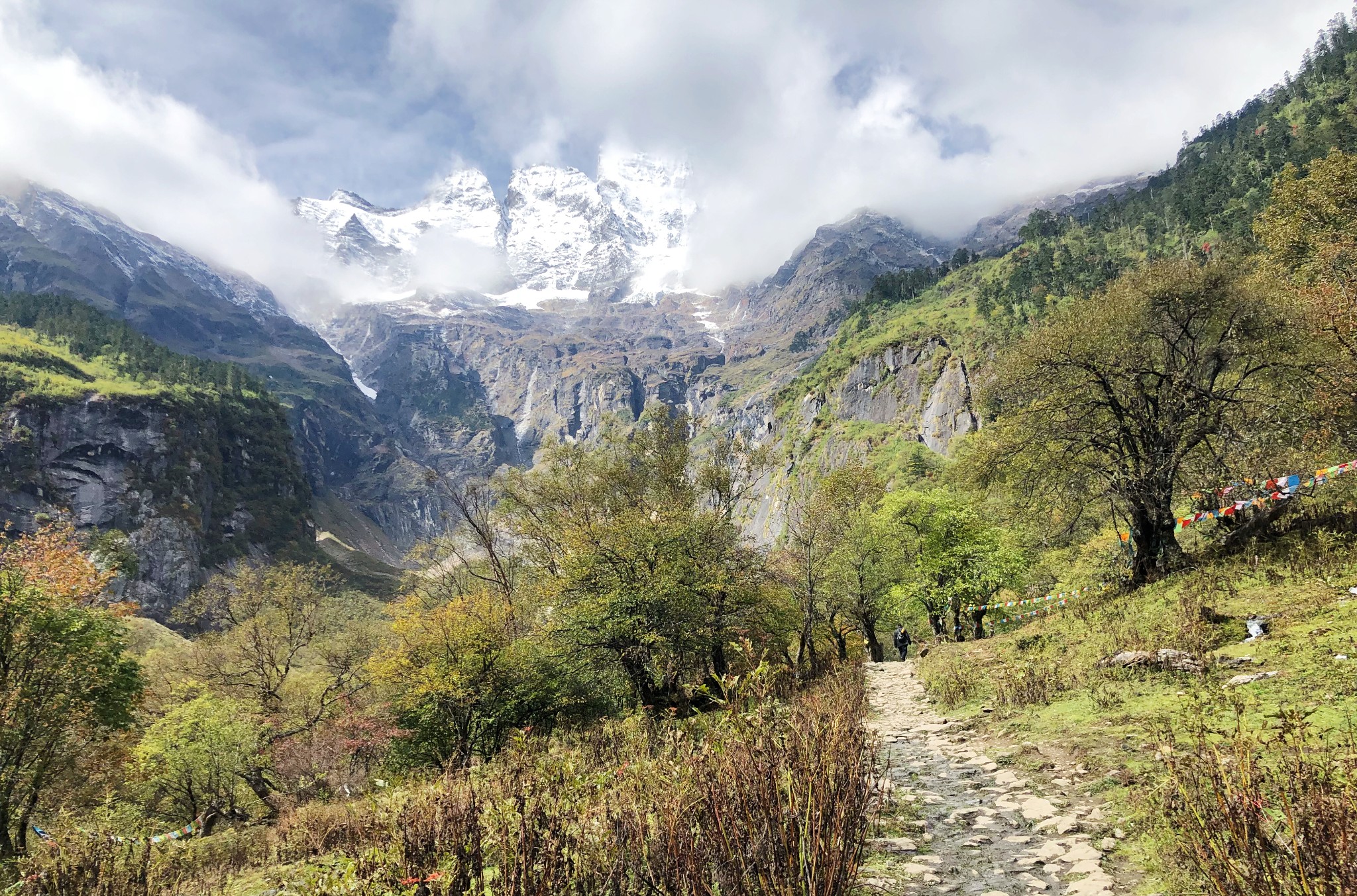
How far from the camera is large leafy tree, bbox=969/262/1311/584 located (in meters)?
15.5

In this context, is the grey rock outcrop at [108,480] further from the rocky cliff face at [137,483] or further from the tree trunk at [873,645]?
the tree trunk at [873,645]

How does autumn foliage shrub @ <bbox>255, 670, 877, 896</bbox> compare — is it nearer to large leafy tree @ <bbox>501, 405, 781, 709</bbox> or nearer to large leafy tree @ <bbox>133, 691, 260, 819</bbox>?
large leafy tree @ <bbox>501, 405, 781, 709</bbox>

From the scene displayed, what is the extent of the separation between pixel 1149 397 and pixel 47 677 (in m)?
31.5

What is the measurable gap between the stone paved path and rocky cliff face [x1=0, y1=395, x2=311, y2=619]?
169 metres

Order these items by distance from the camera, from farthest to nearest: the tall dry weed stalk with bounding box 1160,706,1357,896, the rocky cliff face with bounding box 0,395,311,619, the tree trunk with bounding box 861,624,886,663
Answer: the rocky cliff face with bounding box 0,395,311,619 → the tree trunk with bounding box 861,624,886,663 → the tall dry weed stalk with bounding box 1160,706,1357,896

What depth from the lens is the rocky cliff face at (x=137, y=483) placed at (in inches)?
5103

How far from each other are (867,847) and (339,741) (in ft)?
95.3

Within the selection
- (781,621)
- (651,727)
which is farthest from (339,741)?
(651,727)

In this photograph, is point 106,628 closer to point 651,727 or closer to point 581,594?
point 581,594

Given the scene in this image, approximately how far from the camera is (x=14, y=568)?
19.6m

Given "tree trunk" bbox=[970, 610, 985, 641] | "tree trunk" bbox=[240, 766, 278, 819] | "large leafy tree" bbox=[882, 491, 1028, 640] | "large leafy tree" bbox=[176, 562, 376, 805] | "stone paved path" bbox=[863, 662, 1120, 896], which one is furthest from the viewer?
"large leafy tree" bbox=[176, 562, 376, 805]

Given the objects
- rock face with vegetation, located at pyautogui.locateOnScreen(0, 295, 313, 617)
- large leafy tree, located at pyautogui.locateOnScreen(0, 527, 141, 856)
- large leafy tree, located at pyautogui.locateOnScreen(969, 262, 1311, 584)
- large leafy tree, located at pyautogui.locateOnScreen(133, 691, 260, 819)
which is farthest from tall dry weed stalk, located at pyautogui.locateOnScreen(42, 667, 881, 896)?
rock face with vegetation, located at pyautogui.locateOnScreen(0, 295, 313, 617)

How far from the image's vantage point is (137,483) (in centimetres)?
14562

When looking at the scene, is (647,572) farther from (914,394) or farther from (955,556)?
(914,394)
